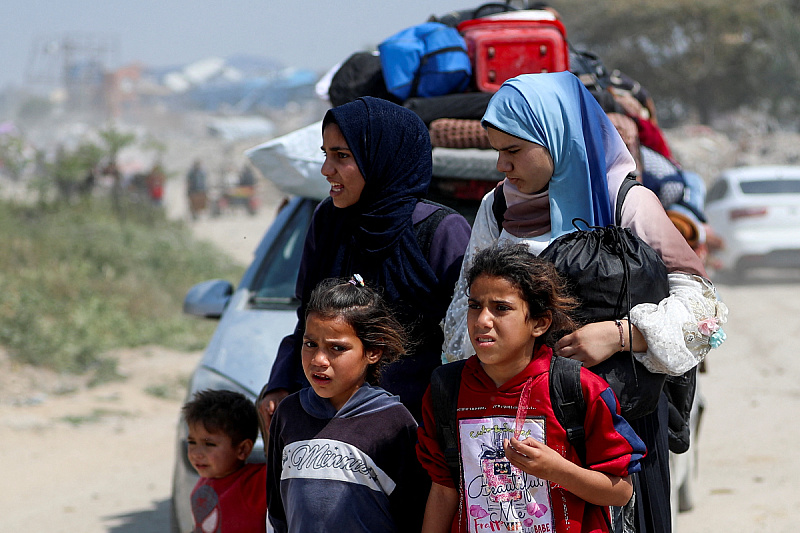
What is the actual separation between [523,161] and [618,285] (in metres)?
0.40

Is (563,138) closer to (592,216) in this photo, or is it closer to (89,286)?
(592,216)

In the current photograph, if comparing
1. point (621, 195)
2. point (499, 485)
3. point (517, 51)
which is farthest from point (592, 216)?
point (517, 51)

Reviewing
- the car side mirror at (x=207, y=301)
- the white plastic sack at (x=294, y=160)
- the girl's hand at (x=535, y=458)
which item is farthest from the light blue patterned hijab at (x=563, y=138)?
the car side mirror at (x=207, y=301)

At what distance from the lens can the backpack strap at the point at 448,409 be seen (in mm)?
2178

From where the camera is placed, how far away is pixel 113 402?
25.5 ft

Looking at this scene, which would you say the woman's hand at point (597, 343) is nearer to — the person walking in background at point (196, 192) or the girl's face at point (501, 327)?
the girl's face at point (501, 327)

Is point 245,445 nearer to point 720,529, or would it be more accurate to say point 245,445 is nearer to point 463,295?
point 463,295

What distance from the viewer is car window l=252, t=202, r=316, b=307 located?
4.28 meters

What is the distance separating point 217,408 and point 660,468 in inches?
58.4

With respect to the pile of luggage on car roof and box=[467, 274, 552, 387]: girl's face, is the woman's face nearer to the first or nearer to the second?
box=[467, 274, 552, 387]: girl's face

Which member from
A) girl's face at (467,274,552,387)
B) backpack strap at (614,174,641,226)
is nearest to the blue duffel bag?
backpack strap at (614,174,641,226)

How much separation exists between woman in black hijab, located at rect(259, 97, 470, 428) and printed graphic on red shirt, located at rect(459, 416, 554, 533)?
52 centimetres

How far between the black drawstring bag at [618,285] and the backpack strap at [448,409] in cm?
34

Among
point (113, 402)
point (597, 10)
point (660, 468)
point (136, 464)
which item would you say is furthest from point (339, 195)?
point (597, 10)
